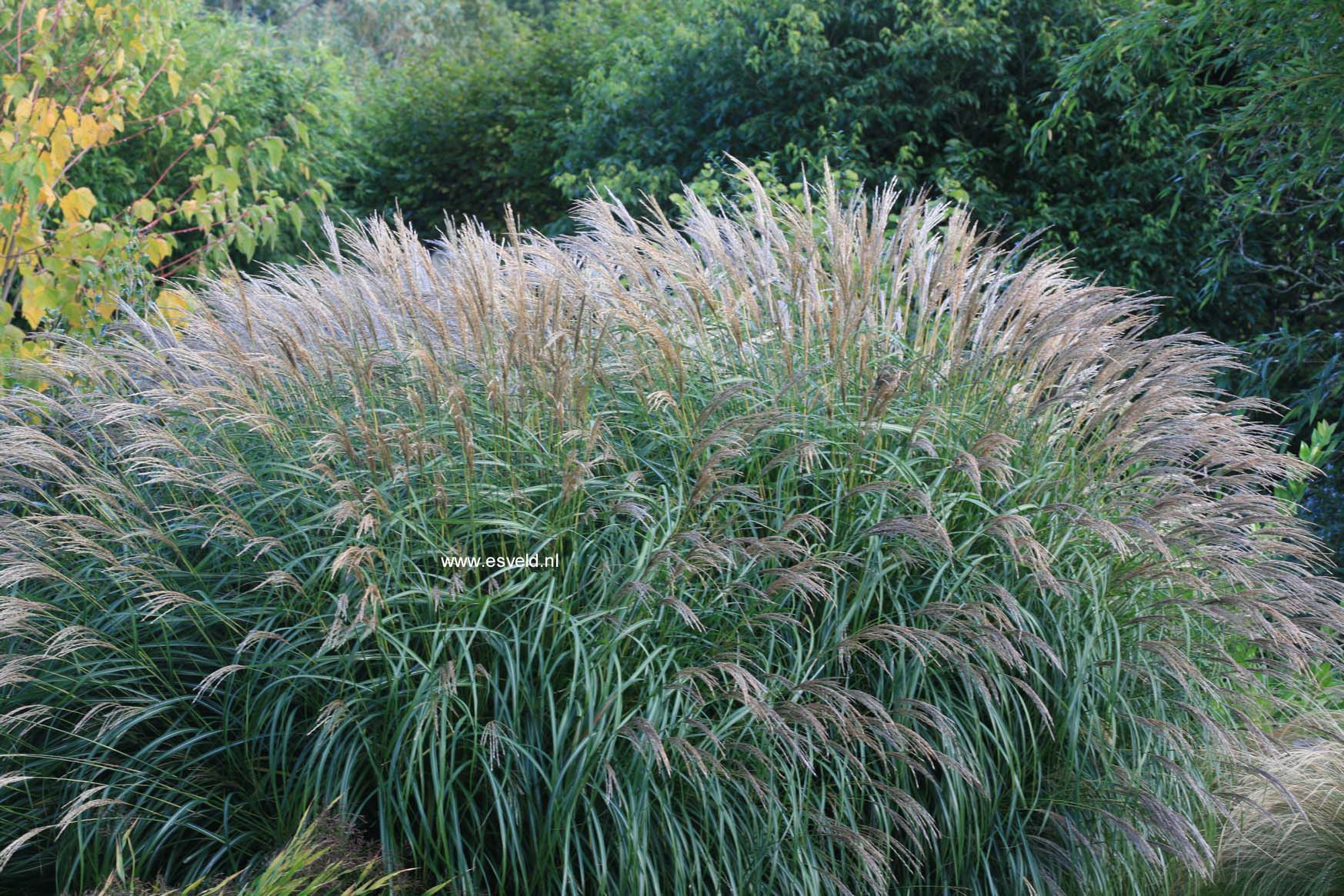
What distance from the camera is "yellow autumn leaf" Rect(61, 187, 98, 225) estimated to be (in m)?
4.70

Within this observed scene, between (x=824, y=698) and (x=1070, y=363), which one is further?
(x=1070, y=363)

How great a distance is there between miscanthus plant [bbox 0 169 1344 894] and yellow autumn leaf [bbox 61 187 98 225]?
4.21 feet

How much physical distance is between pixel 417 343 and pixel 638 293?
2.30 ft

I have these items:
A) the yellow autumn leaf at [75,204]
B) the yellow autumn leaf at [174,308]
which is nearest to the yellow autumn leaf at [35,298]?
the yellow autumn leaf at [75,204]

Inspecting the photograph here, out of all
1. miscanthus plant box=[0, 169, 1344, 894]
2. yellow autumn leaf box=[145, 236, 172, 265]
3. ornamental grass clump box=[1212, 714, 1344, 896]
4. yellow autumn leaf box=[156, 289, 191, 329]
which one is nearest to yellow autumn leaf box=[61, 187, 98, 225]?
yellow autumn leaf box=[145, 236, 172, 265]

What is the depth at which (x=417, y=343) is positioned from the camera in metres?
3.29

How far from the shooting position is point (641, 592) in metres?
2.75

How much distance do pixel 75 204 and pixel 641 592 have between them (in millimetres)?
3278

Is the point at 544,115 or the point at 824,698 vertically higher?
the point at 824,698

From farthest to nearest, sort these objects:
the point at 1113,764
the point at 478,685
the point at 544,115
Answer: the point at 544,115
the point at 1113,764
the point at 478,685

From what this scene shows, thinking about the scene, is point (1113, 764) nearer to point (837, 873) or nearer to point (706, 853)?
point (837, 873)

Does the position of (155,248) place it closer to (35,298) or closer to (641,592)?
(35,298)

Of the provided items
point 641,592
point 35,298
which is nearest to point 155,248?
point 35,298

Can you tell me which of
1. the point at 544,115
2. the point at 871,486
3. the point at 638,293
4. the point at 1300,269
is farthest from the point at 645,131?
the point at 871,486
